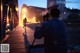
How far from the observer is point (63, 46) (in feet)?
6.00

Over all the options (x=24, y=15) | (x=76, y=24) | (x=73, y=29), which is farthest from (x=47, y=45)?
(x=73, y=29)

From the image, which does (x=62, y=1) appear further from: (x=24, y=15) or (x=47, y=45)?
(x=47, y=45)

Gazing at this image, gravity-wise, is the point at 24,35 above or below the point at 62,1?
below

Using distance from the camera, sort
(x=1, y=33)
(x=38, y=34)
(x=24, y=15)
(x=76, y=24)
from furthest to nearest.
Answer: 1. (x=1, y=33)
2. (x=76, y=24)
3. (x=24, y=15)
4. (x=38, y=34)

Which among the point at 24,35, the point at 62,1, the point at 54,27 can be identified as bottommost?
the point at 24,35

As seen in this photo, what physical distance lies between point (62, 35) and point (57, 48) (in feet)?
0.30

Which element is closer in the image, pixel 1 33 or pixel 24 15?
pixel 24 15

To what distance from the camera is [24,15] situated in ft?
12.8

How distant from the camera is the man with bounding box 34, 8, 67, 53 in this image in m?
1.81

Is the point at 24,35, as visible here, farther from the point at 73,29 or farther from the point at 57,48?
the point at 57,48

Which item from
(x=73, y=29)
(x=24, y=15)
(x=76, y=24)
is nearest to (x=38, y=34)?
(x=24, y=15)

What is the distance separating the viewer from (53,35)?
1.82 meters

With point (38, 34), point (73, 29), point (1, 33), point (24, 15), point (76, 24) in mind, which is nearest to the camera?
point (38, 34)

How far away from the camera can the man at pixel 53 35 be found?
181 centimetres
